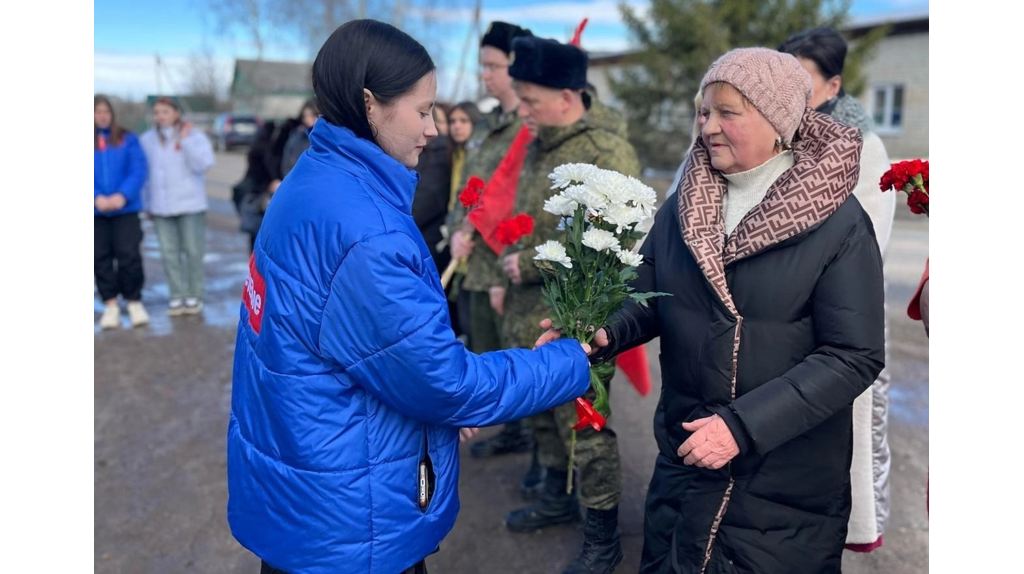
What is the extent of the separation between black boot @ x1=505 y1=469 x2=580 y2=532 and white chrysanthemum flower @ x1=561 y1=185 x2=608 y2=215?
6.64ft

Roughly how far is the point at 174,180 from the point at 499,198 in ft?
16.2

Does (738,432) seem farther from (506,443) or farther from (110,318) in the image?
(110,318)

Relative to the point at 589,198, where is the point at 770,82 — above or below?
above

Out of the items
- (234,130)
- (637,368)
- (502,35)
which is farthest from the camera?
(234,130)

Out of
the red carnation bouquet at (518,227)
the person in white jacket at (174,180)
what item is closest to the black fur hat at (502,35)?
the red carnation bouquet at (518,227)

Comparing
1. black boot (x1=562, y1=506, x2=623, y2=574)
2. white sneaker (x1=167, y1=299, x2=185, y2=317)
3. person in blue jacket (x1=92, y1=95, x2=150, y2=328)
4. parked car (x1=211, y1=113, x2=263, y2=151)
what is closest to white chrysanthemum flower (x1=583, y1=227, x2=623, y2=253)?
black boot (x1=562, y1=506, x2=623, y2=574)

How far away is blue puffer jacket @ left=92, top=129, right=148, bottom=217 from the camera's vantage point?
24.5 feet

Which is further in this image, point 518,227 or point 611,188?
point 518,227

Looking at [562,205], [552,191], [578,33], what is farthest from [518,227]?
[578,33]

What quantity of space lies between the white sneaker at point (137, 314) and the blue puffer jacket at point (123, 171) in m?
0.98

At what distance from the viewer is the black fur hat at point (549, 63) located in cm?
351

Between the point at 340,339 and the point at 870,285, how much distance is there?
1.37 meters

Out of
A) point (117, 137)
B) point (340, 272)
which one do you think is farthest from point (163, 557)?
point (117, 137)

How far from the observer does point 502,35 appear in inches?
183
